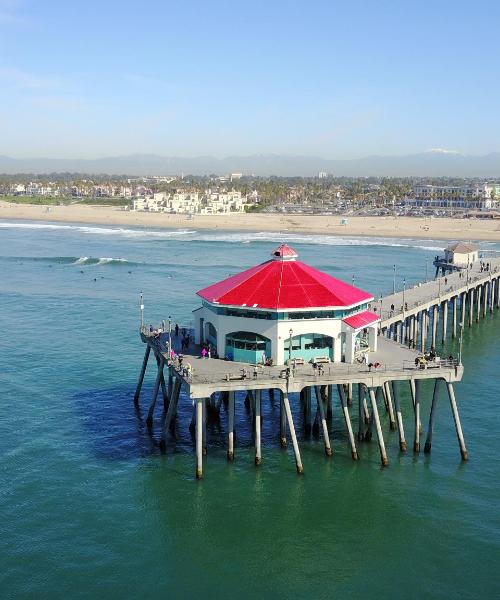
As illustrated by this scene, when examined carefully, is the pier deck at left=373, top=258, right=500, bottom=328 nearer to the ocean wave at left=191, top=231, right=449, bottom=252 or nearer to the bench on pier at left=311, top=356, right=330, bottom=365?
the bench on pier at left=311, top=356, right=330, bottom=365

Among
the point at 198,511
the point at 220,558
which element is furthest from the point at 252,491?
the point at 220,558

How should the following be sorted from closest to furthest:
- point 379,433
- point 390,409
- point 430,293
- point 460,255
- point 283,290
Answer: point 379,433 → point 283,290 → point 390,409 → point 430,293 → point 460,255

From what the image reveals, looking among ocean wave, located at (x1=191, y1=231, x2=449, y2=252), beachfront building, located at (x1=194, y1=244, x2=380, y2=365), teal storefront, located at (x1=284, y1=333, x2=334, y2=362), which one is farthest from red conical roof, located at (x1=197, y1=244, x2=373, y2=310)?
ocean wave, located at (x1=191, y1=231, x2=449, y2=252)

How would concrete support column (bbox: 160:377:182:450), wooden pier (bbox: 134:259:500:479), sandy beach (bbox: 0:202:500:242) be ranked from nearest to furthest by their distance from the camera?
wooden pier (bbox: 134:259:500:479) → concrete support column (bbox: 160:377:182:450) → sandy beach (bbox: 0:202:500:242)

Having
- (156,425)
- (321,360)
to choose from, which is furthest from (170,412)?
(321,360)

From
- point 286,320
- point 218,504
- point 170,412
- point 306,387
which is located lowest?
point 218,504

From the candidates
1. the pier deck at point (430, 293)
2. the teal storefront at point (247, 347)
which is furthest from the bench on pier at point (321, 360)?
the pier deck at point (430, 293)

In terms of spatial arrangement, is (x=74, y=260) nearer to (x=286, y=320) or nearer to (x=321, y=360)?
(x=286, y=320)
